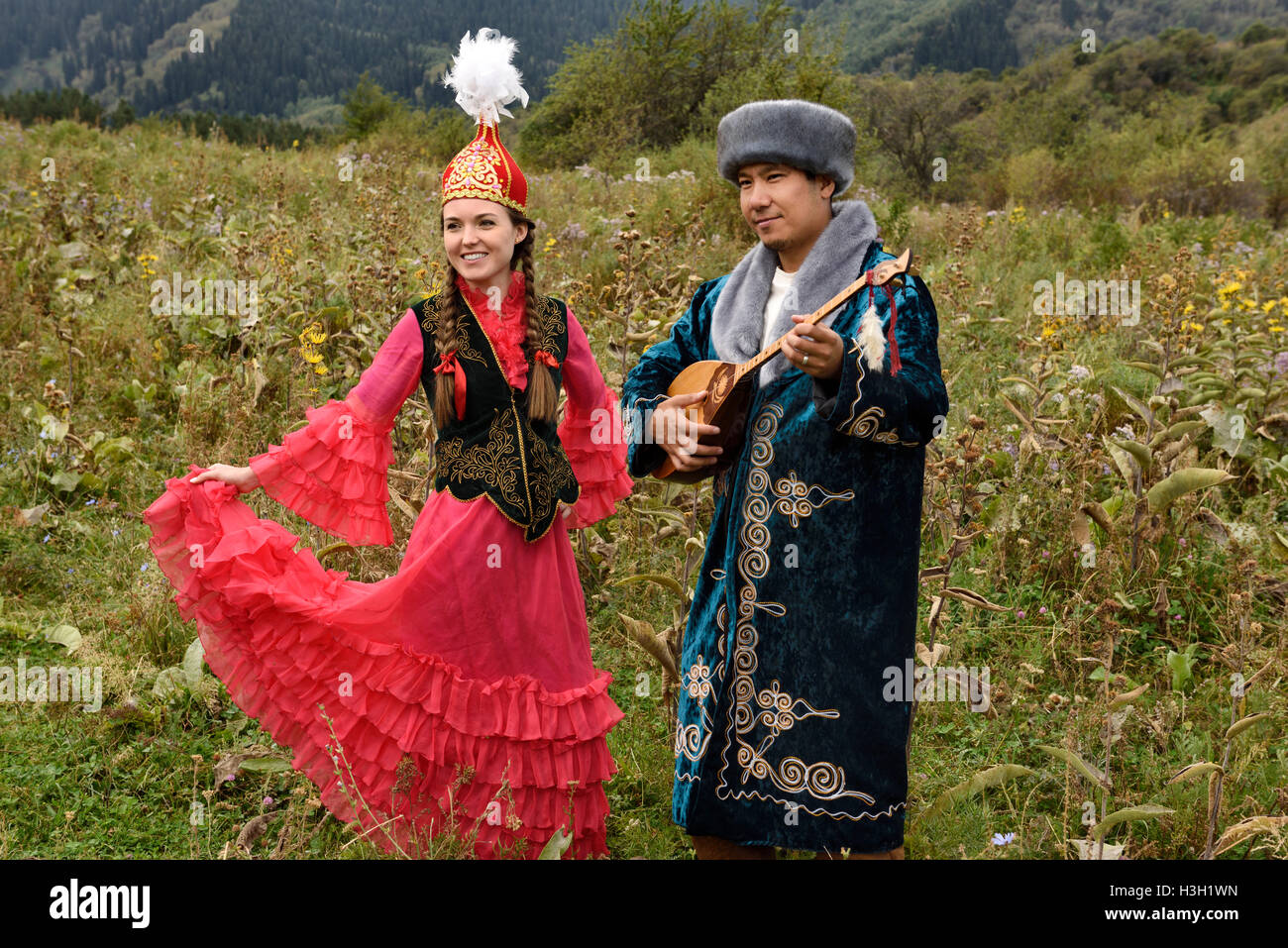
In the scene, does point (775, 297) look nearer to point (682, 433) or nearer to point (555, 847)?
point (682, 433)

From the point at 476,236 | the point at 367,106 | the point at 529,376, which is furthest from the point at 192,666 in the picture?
the point at 367,106

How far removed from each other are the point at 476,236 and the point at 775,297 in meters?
0.79

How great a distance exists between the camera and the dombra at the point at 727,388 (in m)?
1.84

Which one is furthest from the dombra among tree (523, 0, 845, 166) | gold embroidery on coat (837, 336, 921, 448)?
tree (523, 0, 845, 166)

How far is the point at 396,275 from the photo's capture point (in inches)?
159

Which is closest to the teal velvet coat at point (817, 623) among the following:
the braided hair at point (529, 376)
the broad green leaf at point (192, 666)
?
the braided hair at point (529, 376)

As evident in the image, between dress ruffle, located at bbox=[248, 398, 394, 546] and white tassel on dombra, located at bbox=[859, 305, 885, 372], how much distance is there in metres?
1.31

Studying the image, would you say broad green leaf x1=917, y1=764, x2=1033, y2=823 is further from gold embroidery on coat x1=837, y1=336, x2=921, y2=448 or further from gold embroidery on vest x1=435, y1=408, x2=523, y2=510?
gold embroidery on vest x1=435, y1=408, x2=523, y2=510

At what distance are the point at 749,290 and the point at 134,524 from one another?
11.2 feet

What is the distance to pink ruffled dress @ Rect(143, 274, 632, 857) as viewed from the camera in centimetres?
239

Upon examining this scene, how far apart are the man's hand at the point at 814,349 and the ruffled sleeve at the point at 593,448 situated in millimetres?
970

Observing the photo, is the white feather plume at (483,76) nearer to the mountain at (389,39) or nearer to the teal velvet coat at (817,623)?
the teal velvet coat at (817,623)

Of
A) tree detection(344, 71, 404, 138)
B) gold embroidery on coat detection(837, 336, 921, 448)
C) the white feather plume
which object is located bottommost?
gold embroidery on coat detection(837, 336, 921, 448)
